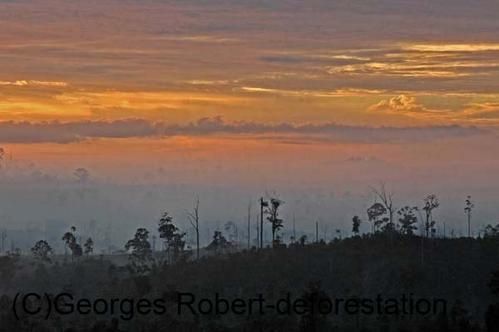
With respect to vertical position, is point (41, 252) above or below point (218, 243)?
below

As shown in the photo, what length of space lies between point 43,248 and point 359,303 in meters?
85.4

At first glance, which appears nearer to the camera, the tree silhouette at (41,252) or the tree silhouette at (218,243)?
the tree silhouette at (218,243)

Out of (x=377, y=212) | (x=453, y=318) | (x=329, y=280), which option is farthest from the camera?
(x=377, y=212)

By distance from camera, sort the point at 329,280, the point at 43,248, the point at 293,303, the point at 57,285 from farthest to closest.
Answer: the point at 43,248 → the point at 57,285 → the point at 329,280 → the point at 293,303

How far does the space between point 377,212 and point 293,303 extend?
6703 cm

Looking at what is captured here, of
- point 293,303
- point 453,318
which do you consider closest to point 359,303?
point 293,303

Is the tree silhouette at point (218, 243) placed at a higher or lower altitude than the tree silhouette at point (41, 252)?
higher

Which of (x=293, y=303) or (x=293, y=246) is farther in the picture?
(x=293, y=246)

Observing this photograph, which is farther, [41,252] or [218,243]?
[41,252]

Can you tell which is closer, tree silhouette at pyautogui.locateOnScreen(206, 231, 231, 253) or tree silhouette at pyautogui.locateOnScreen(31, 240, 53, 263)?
tree silhouette at pyautogui.locateOnScreen(206, 231, 231, 253)

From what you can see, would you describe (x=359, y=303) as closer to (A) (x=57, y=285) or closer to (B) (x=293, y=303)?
(B) (x=293, y=303)

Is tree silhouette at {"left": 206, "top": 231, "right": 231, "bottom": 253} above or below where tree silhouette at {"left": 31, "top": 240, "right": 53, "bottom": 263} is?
above

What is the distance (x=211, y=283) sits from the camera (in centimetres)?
11381

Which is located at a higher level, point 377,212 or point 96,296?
point 377,212
